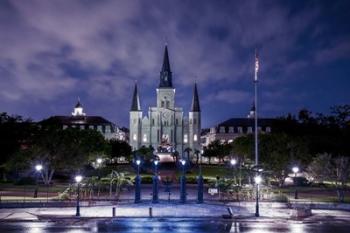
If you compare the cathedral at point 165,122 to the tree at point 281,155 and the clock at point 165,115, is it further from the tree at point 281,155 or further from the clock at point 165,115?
the tree at point 281,155

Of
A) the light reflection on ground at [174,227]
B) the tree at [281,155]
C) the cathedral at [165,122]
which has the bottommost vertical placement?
the light reflection on ground at [174,227]

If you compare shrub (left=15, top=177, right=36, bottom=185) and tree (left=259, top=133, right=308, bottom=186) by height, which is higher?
tree (left=259, top=133, right=308, bottom=186)

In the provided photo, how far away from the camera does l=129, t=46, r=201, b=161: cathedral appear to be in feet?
625

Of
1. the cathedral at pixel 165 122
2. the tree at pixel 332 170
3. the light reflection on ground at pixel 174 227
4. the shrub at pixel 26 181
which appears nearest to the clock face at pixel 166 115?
the cathedral at pixel 165 122

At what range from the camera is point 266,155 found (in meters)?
79.5

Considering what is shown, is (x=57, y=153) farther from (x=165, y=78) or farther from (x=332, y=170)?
(x=165, y=78)

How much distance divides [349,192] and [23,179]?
141 ft

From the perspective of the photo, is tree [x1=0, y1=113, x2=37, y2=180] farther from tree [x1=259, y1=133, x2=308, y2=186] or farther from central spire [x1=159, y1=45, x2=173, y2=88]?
central spire [x1=159, y1=45, x2=173, y2=88]

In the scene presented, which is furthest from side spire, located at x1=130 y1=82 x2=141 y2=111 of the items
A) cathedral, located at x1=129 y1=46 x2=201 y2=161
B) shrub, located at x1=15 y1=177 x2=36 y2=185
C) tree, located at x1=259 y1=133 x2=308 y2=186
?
shrub, located at x1=15 y1=177 x2=36 y2=185

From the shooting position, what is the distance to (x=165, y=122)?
19188 centimetres

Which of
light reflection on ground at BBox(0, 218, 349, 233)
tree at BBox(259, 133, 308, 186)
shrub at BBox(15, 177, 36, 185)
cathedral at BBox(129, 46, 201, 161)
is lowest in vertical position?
light reflection on ground at BBox(0, 218, 349, 233)

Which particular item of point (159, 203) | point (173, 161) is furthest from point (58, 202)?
point (173, 161)

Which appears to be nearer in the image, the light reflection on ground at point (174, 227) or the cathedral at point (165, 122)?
the light reflection on ground at point (174, 227)

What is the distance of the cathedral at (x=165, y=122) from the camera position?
190 meters
